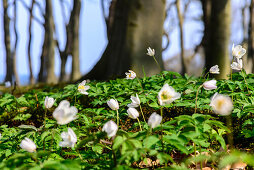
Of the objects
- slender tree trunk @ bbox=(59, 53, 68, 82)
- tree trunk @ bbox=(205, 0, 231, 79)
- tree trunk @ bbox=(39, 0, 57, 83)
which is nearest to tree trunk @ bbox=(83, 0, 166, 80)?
tree trunk @ bbox=(205, 0, 231, 79)

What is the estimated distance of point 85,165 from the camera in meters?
1.42

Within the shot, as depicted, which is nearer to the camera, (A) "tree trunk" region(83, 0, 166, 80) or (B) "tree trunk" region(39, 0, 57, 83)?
(A) "tree trunk" region(83, 0, 166, 80)

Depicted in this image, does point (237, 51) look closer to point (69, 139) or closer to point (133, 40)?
point (69, 139)

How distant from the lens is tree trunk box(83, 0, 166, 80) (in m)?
4.72

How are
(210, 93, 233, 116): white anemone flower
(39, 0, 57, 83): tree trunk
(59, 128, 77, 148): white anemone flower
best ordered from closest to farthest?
(210, 93, 233, 116): white anemone flower < (59, 128, 77, 148): white anemone flower < (39, 0, 57, 83): tree trunk

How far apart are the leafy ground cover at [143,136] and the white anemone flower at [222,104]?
17 cm

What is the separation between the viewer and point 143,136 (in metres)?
1.38

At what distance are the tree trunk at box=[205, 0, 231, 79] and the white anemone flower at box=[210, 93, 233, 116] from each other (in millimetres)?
4485

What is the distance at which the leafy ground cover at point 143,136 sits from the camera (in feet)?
4.04

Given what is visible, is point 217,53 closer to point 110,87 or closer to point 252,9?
point 110,87

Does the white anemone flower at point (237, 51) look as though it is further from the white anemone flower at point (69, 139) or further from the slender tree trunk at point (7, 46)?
the slender tree trunk at point (7, 46)

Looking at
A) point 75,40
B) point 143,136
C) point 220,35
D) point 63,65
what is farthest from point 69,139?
point 63,65

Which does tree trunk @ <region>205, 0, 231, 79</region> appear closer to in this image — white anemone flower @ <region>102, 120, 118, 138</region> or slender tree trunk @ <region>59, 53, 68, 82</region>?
white anemone flower @ <region>102, 120, 118, 138</region>

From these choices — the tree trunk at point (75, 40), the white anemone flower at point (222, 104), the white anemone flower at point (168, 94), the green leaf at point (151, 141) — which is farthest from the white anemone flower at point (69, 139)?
the tree trunk at point (75, 40)
